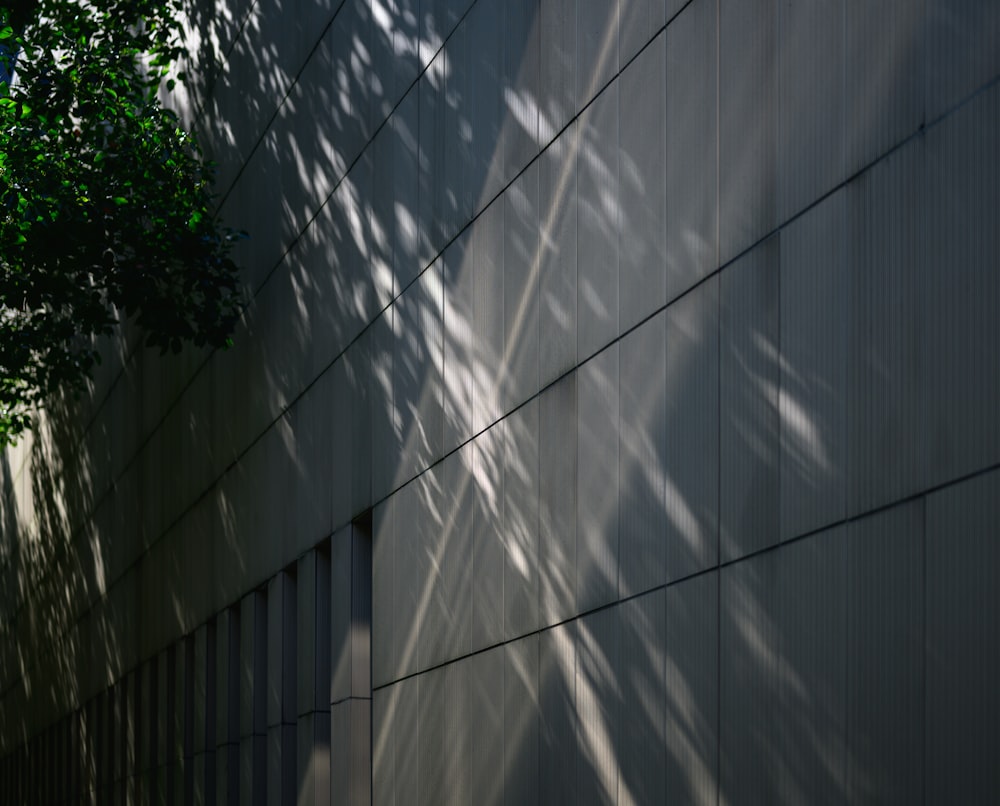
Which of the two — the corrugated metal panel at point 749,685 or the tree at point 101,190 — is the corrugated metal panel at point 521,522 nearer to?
the corrugated metal panel at point 749,685

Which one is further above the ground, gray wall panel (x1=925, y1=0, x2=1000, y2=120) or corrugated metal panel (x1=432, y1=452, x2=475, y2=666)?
corrugated metal panel (x1=432, y1=452, x2=475, y2=666)

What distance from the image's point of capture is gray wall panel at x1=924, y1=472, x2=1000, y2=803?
555cm

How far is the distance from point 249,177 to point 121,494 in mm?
10137

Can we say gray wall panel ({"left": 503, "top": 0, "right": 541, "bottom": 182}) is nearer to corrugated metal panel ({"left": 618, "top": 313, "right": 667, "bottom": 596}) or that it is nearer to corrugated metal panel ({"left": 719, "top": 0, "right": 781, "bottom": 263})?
corrugated metal panel ({"left": 618, "top": 313, "right": 667, "bottom": 596})

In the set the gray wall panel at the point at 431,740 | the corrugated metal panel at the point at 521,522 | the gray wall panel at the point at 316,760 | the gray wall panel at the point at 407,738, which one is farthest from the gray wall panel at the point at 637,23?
the gray wall panel at the point at 316,760

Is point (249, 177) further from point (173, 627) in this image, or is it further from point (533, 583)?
point (533, 583)

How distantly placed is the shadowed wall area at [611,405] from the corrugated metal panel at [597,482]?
0.03m

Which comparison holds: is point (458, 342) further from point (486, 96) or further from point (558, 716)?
point (558, 716)

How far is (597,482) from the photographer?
934 centimetres

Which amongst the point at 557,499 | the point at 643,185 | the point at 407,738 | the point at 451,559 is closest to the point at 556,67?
the point at 643,185

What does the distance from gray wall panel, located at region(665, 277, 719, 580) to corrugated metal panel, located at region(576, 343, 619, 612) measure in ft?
2.63

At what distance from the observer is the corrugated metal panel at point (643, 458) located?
332 inches

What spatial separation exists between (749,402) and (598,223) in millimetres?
2370

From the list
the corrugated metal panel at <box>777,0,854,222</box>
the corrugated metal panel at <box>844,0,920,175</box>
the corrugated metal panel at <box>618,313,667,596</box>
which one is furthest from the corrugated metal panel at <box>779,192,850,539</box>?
the corrugated metal panel at <box>618,313,667,596</box>
